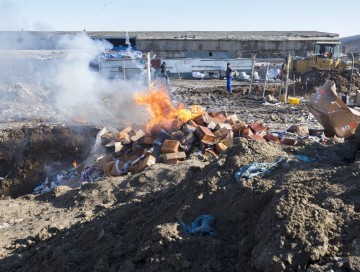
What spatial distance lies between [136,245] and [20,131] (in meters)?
8.57

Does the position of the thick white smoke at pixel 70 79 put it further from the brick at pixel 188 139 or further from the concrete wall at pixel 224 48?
the concrete wall at pixel 224 48

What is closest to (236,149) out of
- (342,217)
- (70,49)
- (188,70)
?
(342,217)

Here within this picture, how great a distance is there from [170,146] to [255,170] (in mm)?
4455

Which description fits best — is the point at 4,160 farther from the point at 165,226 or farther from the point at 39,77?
the point at 39,77

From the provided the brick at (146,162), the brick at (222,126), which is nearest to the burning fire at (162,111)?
the brick at (222,126)

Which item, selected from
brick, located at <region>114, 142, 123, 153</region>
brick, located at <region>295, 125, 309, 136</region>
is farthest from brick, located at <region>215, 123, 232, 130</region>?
brick, located at <region>114, 142, 123, 153</region>

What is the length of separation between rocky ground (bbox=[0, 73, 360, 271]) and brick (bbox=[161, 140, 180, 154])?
0.82 meters

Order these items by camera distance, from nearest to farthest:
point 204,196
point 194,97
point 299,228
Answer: point 299,228 < point 204,196 < point 194,97

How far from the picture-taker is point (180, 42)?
4112 centimetres

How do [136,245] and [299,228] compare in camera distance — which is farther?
[136,245]

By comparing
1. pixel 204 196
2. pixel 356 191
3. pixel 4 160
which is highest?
pixel 356 191

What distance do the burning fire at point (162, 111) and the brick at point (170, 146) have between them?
902 mm

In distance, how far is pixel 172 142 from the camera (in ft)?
30.5

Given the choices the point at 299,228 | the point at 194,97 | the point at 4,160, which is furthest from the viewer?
the point at 194,97
